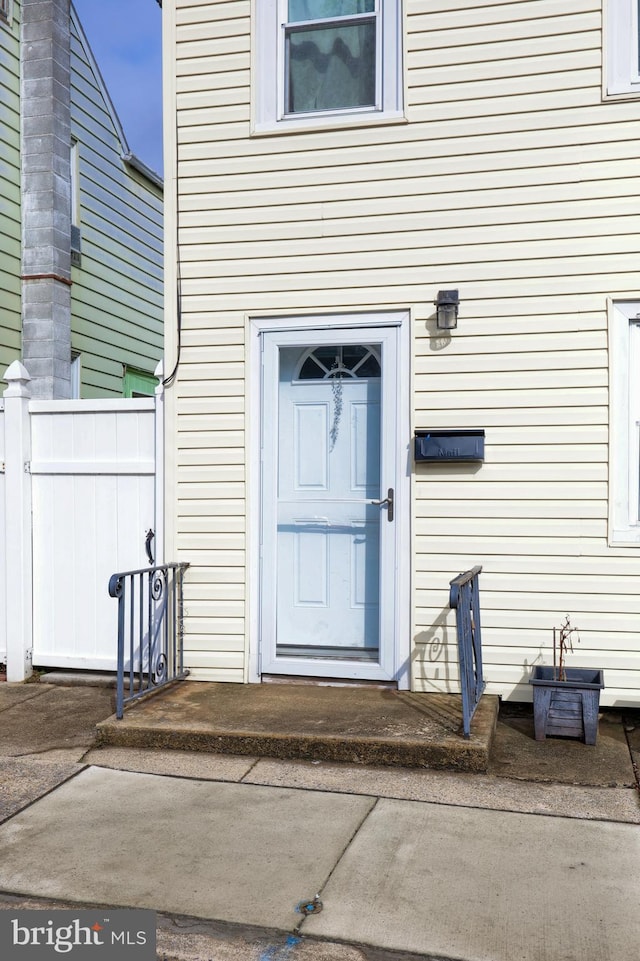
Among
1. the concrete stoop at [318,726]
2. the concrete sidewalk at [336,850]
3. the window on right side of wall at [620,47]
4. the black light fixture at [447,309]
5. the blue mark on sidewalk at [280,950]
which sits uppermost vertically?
the window on right side of wall at [620,47]

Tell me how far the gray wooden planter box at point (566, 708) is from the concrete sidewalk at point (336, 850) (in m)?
0.09

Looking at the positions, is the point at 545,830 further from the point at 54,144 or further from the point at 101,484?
the point at 54,144

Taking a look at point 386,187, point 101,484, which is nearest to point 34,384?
point 101,484

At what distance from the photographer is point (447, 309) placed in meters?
4.86

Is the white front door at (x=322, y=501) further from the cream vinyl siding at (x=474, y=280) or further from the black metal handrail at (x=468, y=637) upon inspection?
the black metal handrail at (x=468, y=637)

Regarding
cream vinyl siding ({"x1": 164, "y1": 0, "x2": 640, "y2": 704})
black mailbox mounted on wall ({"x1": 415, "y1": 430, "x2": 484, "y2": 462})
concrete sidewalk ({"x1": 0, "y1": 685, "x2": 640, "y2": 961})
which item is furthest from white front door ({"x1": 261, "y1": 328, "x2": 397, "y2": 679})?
concrete sidewalk ({"x1": 0, "y1": 685, "x2": 640, "y2": 961})

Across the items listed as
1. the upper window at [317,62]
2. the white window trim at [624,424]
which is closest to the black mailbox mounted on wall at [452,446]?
the white window trim at [624,424]

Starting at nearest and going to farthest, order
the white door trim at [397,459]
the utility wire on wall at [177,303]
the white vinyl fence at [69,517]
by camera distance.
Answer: the white door trim at [397,459]
the utility wire on wall at [177,303]
the white vinyl fence at [69,517]

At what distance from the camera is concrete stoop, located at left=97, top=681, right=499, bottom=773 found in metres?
4.01

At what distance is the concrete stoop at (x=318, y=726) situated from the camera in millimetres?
4012

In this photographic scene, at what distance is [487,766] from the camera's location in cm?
397

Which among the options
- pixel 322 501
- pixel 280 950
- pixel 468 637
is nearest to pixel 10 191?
pixel 322 501

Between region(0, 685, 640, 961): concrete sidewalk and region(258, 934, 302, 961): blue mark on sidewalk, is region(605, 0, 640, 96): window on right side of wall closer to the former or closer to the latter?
region(0, 685, 640, 961): concrete sidewalk

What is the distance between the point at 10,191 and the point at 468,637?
568 centimetres
